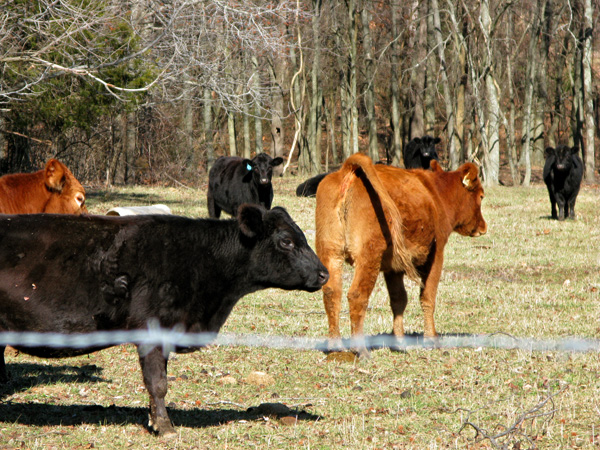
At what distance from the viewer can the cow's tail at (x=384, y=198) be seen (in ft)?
23.8

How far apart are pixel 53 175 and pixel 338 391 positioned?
3.57m

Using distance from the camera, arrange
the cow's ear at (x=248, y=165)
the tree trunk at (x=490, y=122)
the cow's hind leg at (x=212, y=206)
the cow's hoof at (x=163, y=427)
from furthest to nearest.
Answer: the tree trunk at (x=490, y=122) → the cow's hind leg at (x=212, y=206) → the cow's ear at (x=248, y=165) → the cow's hoof at (x=163, y=427)

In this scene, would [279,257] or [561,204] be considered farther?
[561,204]

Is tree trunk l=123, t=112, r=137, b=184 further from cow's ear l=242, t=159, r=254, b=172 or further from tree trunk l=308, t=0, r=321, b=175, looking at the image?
tree trunk l=308, t=0, r=321, b=175

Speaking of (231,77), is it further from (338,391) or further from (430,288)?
(338,391)

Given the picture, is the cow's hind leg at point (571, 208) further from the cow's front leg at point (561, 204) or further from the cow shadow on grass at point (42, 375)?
the cow shadow on grass at point (42, 375)

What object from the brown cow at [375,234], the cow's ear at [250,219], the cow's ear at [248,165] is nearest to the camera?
the cow's ear at [250,219]

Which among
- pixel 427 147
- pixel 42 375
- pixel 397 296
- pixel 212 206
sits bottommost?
pixel 42 375

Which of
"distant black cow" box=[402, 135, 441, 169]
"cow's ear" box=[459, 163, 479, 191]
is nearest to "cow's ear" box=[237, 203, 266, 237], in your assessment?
"cow's ear" box=[459, 163, 479, 191]

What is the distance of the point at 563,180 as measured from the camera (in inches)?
776

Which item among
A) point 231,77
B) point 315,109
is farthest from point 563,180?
point 315,109

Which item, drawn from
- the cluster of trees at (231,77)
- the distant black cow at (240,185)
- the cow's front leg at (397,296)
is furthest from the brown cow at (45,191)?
the distant black cow at (240,185)

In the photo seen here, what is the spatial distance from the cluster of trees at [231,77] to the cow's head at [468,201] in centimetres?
819

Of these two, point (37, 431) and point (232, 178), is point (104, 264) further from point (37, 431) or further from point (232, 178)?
point (232, 178)
